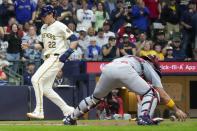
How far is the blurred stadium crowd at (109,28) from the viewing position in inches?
829

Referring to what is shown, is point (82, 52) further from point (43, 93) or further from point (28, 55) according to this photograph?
point (43, 93)

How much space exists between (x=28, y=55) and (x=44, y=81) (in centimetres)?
518

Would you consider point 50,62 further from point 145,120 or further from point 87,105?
point 145,120

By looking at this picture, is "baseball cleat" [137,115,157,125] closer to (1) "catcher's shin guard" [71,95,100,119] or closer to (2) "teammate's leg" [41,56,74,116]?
(1) "catcher's shin guard" [71,95,100,119]

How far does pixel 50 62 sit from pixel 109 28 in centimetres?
783

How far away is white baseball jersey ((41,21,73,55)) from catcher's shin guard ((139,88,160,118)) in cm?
419

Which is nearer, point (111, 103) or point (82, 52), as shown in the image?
point (111, 103)

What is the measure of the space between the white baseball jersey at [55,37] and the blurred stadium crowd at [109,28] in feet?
11.2

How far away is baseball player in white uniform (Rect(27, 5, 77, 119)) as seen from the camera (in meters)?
15.7

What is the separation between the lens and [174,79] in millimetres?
19844

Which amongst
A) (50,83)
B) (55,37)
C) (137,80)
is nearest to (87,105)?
(137,80)

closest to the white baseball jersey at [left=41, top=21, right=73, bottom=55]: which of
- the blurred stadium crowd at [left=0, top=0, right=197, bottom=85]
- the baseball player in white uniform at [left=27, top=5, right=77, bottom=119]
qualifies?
the baseball player in white uniform at [left=27, top=5, right=77, bottom=119]

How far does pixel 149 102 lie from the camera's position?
12.0 metres

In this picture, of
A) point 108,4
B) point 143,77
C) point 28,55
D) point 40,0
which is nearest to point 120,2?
point 108,4
